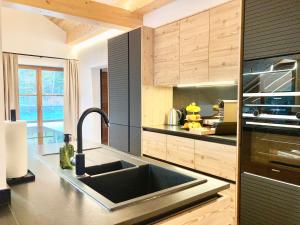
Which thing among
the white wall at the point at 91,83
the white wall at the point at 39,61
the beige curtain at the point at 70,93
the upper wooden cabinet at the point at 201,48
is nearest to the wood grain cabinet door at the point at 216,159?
the upper wooden cabinet at the point at 201,48

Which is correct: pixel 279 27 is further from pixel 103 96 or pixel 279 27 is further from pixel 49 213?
pixel 103 96

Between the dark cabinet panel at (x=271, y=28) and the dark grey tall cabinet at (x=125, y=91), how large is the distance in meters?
1.65

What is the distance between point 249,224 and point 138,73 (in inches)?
87.9

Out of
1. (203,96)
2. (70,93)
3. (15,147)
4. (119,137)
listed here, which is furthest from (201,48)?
(70,93)

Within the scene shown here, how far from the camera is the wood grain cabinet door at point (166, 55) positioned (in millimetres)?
2994

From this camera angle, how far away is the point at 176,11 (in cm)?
335

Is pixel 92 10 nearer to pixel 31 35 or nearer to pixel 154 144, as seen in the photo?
pixel 154 144

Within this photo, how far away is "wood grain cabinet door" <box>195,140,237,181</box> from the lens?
2133 mm

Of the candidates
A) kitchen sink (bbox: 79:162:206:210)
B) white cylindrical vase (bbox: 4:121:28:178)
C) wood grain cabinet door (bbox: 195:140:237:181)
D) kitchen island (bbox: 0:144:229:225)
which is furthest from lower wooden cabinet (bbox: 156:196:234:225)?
wood grain cabinet door (bbox: 195:140:237:181)

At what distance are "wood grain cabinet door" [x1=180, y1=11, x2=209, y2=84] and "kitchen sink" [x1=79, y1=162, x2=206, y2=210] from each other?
1.55m

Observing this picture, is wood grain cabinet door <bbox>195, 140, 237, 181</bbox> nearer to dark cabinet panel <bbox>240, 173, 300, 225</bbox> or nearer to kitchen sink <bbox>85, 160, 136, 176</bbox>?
dark cabinet panel <bbox>240, 173, 300, 225</bbox>

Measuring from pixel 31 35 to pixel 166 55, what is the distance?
387cm

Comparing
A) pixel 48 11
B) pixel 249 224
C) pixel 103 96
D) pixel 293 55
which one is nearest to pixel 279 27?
pixel 293 55

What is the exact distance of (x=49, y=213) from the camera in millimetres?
782
